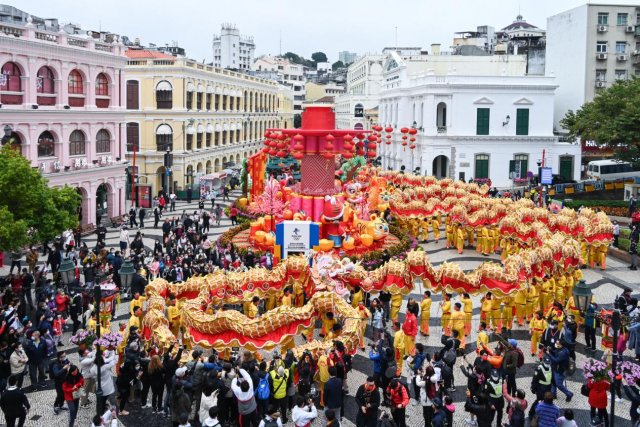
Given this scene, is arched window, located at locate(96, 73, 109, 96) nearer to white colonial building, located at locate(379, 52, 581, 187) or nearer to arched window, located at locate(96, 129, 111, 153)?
arched window, located at locate(96, 129, 111, 153)

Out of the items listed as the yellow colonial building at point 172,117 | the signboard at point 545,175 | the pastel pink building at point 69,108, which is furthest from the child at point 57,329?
the signboard at point 545,175

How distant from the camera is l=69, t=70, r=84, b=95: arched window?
3344 centimetres

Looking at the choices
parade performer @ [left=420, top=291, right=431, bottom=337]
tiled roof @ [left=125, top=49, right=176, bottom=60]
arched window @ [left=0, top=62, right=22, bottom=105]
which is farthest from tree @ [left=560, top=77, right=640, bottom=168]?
arched window @ [left=0, top=62, right=22, bottom=105]

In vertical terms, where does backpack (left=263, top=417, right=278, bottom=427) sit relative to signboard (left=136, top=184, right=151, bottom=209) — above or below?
below

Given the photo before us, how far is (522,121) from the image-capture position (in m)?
49.9

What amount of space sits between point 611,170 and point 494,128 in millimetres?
9317

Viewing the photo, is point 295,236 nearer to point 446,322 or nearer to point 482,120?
point 446,322

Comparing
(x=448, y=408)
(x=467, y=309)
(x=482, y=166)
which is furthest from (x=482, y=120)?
(x=448, y=408)

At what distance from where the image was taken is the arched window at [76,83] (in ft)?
110

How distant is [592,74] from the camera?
53.7 meters

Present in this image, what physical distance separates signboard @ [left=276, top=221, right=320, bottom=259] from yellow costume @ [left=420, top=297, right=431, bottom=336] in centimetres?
688

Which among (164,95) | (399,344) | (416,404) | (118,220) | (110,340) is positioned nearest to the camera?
(110,340)

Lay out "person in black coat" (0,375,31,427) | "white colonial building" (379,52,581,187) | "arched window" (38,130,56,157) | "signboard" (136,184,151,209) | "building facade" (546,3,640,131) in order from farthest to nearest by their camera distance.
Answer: "building facade" (546,3,640,131)
"white colonial building" (379,52,581,187)
"signboard" (136,184,151,209)
"arched window" (38,130,56,157)
"person in black coat" (0,375,31,427)

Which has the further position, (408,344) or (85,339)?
(408,344)
